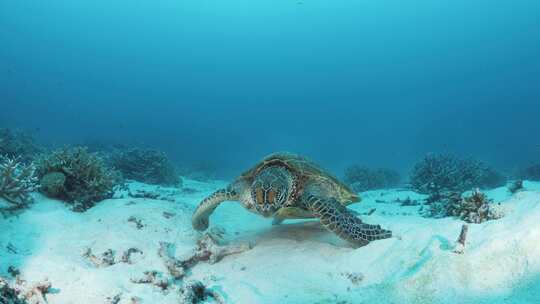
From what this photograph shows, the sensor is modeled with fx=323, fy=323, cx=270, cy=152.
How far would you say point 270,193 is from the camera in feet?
16.5

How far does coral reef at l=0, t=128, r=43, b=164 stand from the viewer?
13.1m

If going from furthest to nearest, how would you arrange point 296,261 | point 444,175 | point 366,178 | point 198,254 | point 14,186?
1. point 366,178
2. point 444,175
3. point 14,186
4. point 198,254
5. point 296,261

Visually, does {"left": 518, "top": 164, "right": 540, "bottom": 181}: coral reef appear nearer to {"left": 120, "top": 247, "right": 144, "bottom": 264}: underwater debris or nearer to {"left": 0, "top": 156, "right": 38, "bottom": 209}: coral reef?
{"left": 120, "top": 247, "right": 144, "bottom": 264}: underwater debris

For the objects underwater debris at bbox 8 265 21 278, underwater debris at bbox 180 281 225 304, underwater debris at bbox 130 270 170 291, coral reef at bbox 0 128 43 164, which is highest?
underwater debris at bbox 8 265 21 278

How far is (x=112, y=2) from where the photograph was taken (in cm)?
15550

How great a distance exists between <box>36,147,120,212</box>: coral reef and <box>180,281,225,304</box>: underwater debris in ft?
12.8

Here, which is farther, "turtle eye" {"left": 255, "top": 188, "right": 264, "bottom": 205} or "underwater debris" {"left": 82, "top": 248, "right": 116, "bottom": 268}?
"turtle eye" {"left": 255, "top": 188, "right": 264, "bottom": 205}

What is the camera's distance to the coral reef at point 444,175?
12.2m

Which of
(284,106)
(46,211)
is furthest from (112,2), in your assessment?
(46,211)

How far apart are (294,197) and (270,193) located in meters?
0.81

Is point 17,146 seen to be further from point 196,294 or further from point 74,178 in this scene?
point 196,294

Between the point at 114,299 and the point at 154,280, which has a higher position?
the point at 114,299

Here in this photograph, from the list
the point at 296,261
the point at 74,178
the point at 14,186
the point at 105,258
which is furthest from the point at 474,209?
the point at 14,186

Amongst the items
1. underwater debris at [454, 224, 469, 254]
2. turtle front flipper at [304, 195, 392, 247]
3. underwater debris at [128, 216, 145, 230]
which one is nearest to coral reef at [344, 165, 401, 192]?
turtle front flipper at [304, 195, 392, 247]
